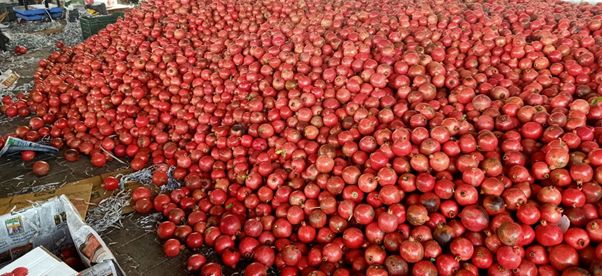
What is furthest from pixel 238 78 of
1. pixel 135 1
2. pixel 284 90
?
pixel 135 1

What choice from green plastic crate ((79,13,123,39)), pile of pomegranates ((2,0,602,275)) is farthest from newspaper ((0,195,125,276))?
green plastic crate ((79,13,123,39))

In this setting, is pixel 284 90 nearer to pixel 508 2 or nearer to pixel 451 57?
pixel 451 57

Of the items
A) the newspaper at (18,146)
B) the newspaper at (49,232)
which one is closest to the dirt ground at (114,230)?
the newspaper at (18,146)

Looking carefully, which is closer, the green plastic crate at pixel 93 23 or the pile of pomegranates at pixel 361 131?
the pile of pomegranates at pixel 361 131

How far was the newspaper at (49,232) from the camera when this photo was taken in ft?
9.02

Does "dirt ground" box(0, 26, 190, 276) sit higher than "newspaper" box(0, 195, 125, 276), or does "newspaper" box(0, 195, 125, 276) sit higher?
"newspaper" box(0, 195, 125, 276)

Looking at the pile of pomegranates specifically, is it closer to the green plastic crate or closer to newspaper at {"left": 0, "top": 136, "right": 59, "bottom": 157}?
newspaper at {"left": 0, "top": 136, "right": 59, "bottom": 157}

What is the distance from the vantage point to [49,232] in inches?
119

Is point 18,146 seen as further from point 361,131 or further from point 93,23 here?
point 93,23

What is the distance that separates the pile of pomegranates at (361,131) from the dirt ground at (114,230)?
15 cm

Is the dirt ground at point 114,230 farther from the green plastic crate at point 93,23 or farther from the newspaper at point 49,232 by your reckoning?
the green plastic crate at point 93,23

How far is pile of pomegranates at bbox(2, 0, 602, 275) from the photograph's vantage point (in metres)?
2.74

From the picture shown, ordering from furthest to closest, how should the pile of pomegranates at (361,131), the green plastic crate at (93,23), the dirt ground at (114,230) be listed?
the green plastic crate at (93,23) → the dirt ground at (114,230) → the pile of pomegranates at (361,131)

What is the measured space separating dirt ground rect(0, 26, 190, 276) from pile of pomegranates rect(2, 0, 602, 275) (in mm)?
149
